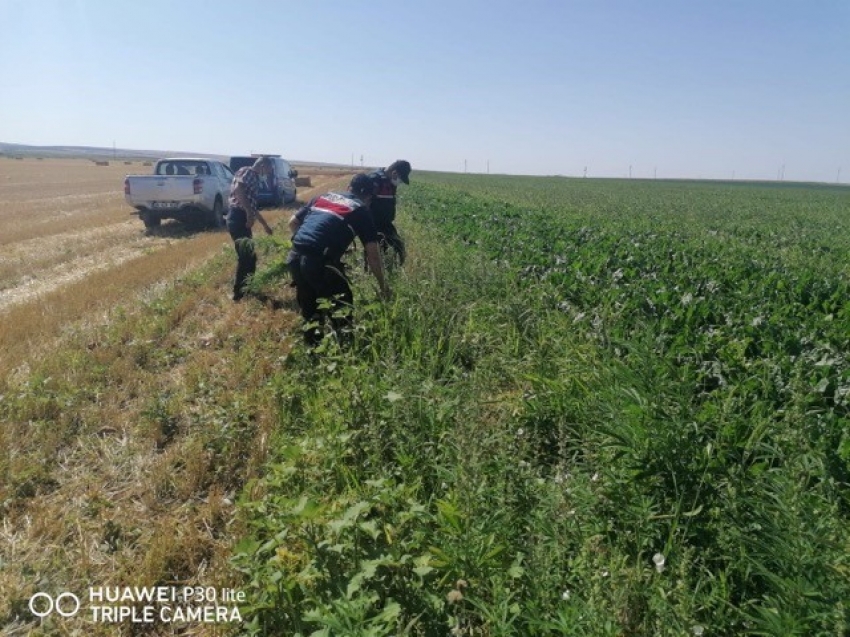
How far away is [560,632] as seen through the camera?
213cm

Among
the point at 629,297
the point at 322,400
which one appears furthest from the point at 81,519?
the point at 629,297

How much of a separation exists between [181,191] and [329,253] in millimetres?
10555

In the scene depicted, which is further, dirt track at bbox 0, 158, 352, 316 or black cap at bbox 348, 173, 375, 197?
dirt track at bbox 0, 158, 352, 316

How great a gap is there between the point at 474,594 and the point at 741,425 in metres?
1.63

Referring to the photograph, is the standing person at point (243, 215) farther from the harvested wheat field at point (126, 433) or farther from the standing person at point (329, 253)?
the standing person at point (329, 253)

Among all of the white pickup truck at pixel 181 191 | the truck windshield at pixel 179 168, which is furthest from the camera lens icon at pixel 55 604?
the truck windshield at pixel 179 168

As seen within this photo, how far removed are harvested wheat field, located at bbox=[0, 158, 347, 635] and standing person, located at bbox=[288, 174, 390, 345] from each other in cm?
67

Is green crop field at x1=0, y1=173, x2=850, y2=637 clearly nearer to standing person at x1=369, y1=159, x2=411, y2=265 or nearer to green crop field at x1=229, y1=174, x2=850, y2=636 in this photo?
green crop field at x1=229, y1=174, x2=850, y2=636

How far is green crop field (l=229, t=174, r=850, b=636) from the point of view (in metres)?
2.14

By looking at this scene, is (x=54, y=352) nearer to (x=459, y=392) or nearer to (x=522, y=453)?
(x=459, y=392)

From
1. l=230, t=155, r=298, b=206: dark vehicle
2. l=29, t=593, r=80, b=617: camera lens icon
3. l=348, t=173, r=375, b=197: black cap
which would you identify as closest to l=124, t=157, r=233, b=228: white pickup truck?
l=230, t=155, r=298, b=206: dark vehicle

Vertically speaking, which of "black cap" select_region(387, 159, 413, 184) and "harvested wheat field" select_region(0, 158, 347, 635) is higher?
"black cap" select_region(387, 159, 413, 184)

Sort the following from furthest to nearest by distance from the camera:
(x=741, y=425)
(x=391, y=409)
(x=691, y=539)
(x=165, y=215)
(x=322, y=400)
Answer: (x=165, y=215) < (x=322, y=400) < (x=391, y=409) < (x=741, y=425) < (x=691, y=539)

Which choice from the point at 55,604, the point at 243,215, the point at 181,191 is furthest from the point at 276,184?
the point at 55,604
